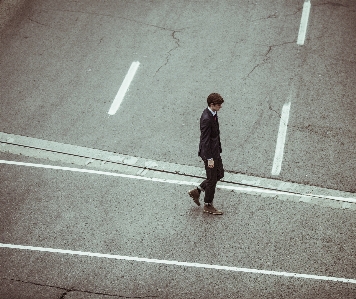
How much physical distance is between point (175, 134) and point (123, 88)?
1.80 m

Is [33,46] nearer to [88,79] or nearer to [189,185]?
[88,79]

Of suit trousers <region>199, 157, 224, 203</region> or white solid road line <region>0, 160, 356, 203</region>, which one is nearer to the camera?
suit trousers <region>199, 157, 224, 203</region>

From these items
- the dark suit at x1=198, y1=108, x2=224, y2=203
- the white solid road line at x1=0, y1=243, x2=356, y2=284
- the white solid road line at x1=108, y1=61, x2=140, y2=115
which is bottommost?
the white solid road line at x1=0, y1=243, x2=356, y2=284

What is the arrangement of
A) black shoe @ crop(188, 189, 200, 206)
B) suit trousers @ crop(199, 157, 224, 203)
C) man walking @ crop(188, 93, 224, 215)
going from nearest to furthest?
man walking @ crop(188, 93, 224, 215)
suit trousers @ crop(199, 157, 224, 203)
black shoe @ crop(188, 189, 200, 206)

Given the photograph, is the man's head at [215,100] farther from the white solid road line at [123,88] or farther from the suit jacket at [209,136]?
the white solid road line at [123,88]

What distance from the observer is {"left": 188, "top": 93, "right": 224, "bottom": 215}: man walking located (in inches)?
260

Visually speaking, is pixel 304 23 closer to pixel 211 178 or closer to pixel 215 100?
pixel 215 100

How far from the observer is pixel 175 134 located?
885 centimetres

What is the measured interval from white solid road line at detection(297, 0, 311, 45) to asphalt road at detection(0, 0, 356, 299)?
0.42 feet

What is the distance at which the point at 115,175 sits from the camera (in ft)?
26.7

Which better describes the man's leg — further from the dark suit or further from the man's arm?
the man's arm

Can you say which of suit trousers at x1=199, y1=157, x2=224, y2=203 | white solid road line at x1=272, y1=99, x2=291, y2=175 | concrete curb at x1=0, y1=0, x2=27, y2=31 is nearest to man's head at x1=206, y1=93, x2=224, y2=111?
suit trousers at x1=199, y1=157, x2=224, y2=203

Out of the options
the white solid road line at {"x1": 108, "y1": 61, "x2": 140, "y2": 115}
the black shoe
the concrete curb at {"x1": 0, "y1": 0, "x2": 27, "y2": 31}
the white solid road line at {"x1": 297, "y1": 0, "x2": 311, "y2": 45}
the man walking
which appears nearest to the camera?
the man walking

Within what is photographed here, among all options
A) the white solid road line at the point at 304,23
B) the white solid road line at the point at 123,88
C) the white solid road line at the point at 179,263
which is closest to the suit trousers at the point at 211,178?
the white solid road line at the point at 179,263
